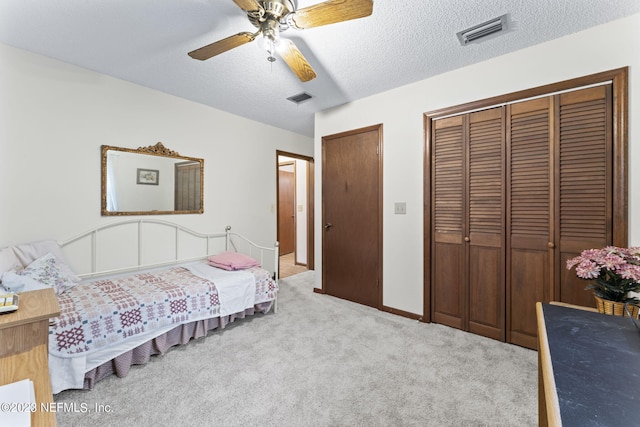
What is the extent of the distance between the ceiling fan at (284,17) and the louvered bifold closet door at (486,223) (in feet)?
5.22

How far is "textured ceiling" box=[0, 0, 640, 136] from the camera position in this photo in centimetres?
172

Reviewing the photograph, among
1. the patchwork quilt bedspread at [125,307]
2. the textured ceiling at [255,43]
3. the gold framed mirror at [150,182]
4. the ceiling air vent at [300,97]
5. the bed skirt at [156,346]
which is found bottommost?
the bed skirt at [156,346]

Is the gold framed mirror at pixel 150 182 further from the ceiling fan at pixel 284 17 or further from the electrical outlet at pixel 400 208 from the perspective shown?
the electrical outlet at pixel 400 208

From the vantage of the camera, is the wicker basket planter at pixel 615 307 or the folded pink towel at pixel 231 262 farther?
the folded pink towel at pixel 231 262

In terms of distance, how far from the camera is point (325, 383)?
1.80m

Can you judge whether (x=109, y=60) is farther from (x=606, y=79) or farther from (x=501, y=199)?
(x=606, y=79)

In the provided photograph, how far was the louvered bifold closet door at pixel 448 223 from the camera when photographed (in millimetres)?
2562

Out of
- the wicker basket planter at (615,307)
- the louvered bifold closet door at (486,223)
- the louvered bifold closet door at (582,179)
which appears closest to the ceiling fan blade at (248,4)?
the louvered bifold closet door at (486,223)

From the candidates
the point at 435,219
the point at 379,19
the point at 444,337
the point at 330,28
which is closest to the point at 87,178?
the point at 330,28

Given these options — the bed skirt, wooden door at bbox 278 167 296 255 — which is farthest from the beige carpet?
wooden door at bbox 278 167 296 255

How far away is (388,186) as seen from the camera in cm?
301

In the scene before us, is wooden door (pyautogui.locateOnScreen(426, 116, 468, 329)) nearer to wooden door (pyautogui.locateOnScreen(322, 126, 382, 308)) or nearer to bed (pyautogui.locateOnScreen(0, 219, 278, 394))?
wooden door (pyautogui.locateOnScreen(322, 126, 382, 308))

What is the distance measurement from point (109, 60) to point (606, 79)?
12.4 feet

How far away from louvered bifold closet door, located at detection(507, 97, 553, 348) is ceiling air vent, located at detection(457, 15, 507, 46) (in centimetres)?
65
